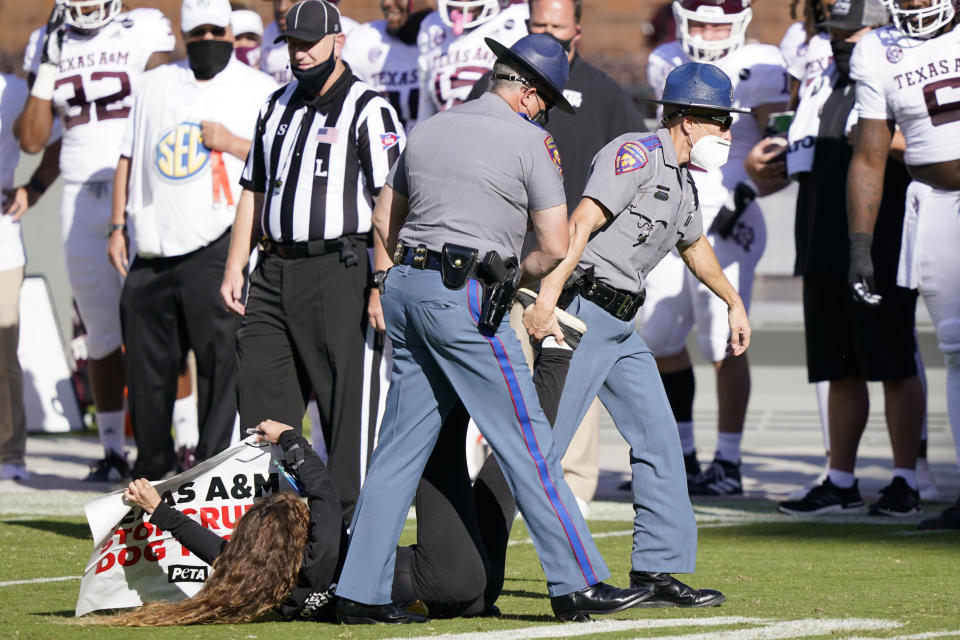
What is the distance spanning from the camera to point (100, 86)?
8.68m

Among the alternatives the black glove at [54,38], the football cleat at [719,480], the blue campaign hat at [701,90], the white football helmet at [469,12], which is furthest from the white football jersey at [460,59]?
the blue campaign hat at [701,90]

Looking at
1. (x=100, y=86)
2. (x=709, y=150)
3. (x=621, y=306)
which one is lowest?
(x=621, y=306)

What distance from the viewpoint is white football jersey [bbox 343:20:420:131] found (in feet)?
30.0

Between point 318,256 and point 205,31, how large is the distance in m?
1.66

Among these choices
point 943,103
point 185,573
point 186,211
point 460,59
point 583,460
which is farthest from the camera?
point 460,59

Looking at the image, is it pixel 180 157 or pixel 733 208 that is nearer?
pixel 180 157

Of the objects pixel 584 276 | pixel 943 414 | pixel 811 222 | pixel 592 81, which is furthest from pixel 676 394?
pixel 584 276

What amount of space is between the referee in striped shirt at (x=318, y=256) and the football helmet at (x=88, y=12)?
277 cm

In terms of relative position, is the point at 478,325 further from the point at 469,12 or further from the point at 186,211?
the point at 469,12

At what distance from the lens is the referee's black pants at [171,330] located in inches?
285

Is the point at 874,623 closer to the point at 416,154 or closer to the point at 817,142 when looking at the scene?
the point at 416,154

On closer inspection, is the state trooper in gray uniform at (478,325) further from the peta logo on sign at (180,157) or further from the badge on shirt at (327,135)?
the peta logo on sign at (180,157)

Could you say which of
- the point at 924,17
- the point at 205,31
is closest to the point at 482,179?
the point at 205,31

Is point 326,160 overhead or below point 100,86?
below
